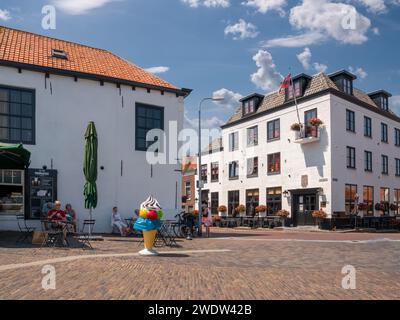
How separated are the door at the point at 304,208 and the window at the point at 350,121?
5.71 meters

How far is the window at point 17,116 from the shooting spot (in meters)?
16.5

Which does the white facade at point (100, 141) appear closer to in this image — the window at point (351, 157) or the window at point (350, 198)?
the window at point (350, 198)

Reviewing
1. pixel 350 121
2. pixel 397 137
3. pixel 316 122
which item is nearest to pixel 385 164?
pixel 397 137

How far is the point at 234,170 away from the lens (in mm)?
38219

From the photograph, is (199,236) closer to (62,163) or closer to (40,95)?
(62,163)

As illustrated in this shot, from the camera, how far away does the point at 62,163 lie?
1720 cm

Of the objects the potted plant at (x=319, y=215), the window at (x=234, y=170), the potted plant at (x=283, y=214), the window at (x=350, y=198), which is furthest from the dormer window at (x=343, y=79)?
the window at (x=234, y=170)

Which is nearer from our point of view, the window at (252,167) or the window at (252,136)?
the window at (252,167)

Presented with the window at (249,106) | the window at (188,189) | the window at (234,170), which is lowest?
the window at (188,189)

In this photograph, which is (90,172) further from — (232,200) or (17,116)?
(232,200)

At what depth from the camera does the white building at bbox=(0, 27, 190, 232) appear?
16.5m

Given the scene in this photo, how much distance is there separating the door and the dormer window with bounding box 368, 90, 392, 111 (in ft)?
37.2

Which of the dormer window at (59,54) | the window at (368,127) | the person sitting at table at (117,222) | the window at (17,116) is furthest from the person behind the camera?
the window at (368,127)
